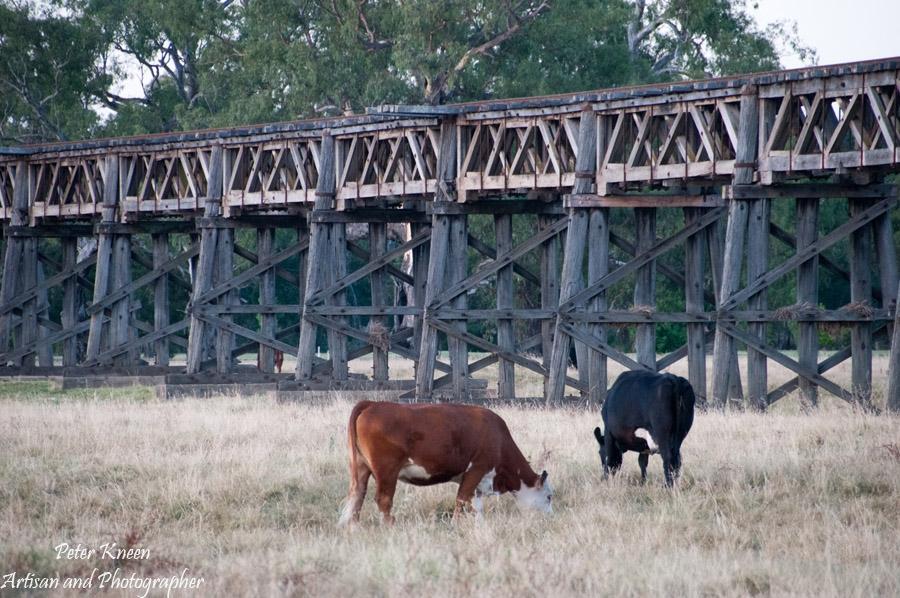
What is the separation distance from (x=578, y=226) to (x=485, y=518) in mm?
9547

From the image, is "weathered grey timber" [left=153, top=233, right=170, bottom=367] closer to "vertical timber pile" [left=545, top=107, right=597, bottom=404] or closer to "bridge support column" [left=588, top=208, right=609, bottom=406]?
"vertical timber pile" [left=545, top=107, right=597, bottom=404]

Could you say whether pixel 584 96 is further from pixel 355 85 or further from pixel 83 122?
pixel 83 122

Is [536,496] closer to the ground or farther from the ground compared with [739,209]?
closer to the ground

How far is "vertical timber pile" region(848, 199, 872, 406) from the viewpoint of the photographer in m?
18.3

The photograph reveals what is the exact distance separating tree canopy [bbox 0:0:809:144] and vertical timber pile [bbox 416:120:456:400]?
1676 cm

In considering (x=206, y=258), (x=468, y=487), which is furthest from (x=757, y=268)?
(x=206, y=258)

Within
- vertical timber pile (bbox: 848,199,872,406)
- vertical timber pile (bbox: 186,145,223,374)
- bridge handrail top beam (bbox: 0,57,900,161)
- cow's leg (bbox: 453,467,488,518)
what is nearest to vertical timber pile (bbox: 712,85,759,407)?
bridge handrail top beam (bbox: 0,57,900,161)

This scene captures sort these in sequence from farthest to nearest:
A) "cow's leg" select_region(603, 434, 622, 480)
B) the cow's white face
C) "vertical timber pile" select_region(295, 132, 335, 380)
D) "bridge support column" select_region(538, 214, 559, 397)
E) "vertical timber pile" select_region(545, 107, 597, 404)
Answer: "vertical timber pile" select_region(295, 132, 335, 380), "bridge support column" select_region(538, 214, 559, 397), "vertical timber pile" select_region(545, 107, 597, 404), "cow's leg" select_region(603, 434, 622, 480), the cow's white face

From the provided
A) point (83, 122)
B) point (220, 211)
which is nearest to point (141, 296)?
point (83, 122)

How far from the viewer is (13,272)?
1183 inches

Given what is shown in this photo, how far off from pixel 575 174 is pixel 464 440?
9858mm

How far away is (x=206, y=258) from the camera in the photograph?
2562 centimetres

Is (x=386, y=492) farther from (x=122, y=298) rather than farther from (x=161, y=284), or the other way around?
(x=161, y=284)

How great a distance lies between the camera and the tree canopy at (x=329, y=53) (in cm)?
4016
